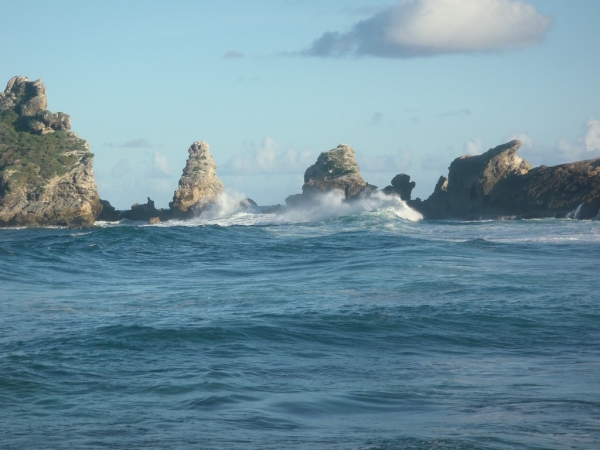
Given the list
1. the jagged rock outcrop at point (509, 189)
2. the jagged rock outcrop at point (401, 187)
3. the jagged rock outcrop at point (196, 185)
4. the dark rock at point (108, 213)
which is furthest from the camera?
the jagged rock outcrop at point (196, 185)

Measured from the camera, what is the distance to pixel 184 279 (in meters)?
23.3

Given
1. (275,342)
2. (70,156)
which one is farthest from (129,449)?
(70,156)

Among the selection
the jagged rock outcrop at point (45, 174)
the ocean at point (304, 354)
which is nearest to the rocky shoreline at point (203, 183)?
the jagged rock outcrop at point (45, 174)

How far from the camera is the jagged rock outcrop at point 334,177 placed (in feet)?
216

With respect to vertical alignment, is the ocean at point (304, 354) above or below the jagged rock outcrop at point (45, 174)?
below

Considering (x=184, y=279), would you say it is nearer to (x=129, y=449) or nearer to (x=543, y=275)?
(x=543, y=275)

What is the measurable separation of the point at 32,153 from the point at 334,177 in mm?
23705

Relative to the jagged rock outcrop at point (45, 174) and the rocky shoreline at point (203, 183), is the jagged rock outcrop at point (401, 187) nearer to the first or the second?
the rocky shoreline at point (203, 183)

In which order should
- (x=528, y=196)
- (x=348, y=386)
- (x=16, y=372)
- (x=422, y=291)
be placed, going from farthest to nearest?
(x=528, y=196), (x=422, y=291), (x=16, y=372), (x=348, y=386)

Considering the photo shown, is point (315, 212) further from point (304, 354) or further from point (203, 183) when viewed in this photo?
point (304, 354)

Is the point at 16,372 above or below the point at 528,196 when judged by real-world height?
below

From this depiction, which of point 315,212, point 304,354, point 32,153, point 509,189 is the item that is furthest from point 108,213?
point 304,354

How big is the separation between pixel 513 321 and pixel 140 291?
31.0ft

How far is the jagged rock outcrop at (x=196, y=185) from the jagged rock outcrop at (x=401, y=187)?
14626 mm
